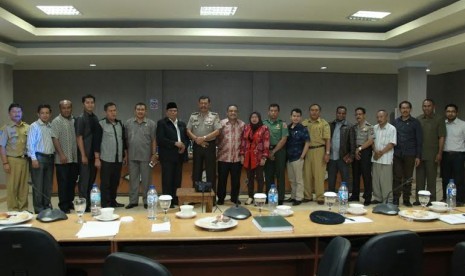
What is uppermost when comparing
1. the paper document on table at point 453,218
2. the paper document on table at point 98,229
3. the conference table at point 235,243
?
the paper document on table at point 98,229

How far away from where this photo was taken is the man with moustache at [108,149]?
5.12 metres

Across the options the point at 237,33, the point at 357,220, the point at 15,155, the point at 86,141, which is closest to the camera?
the point at 357,220

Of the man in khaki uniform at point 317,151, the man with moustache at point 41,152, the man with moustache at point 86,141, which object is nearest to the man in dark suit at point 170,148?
the man with moustache at point 86,141

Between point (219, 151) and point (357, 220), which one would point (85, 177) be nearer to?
point (219, 151)

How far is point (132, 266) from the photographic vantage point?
144 cm

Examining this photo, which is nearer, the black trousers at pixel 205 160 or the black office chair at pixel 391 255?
the black office chair at pixel 391 255

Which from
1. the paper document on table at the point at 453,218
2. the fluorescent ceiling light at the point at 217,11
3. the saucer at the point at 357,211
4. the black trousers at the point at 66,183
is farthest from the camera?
the fluorescent ceiling light at the point at 217,11

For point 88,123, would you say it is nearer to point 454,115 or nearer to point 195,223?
point 195,223

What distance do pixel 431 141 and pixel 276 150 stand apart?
2.30 m

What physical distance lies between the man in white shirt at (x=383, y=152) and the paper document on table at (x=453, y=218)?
2745mm

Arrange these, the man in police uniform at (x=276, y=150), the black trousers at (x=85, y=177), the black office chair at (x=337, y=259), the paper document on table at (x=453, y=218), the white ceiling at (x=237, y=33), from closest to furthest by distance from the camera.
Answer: the black office chair at (x=337, y=259) → the paper document on table at (x=453, y=218) → the black trousers at (x=85, y=177) → the white ceiling at (x=237, y=33) → the man in police uniform at (x=276, y=150)

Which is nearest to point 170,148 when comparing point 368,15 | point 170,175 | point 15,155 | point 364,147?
point 170,175

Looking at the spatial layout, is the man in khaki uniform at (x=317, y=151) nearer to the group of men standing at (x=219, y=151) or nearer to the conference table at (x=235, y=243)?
the group of men standing at (x=219, y=151)

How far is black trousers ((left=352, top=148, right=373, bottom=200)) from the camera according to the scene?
18.6 ft
